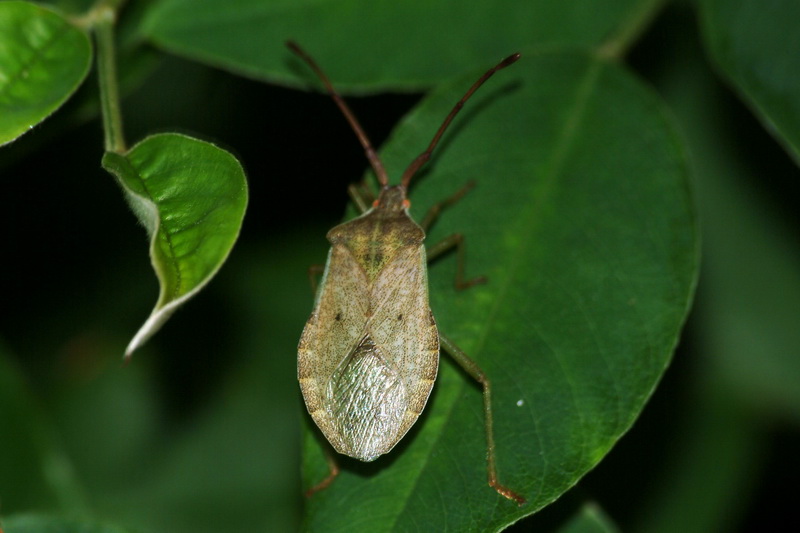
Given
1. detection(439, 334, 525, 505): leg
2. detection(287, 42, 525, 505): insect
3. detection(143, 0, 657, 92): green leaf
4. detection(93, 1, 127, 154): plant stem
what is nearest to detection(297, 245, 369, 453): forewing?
detection(287, 42, 525, 505): insect

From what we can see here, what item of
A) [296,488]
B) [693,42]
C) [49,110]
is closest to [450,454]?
[49,110]

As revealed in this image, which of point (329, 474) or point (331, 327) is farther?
point (331, 327)

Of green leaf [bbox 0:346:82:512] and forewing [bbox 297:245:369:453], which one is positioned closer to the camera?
forewing [bbox 297:245:369:453]

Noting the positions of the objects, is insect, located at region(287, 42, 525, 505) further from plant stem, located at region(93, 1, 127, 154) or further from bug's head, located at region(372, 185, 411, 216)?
plant stem, located at region(93, 1, 127, 154)

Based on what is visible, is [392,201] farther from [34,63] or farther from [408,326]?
[34,63]

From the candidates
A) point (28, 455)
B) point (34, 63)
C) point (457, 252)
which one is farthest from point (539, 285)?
point (28, 455)

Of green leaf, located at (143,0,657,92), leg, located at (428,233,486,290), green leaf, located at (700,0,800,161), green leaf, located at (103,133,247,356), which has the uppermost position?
green leaf, located at (103,133,247,356)
